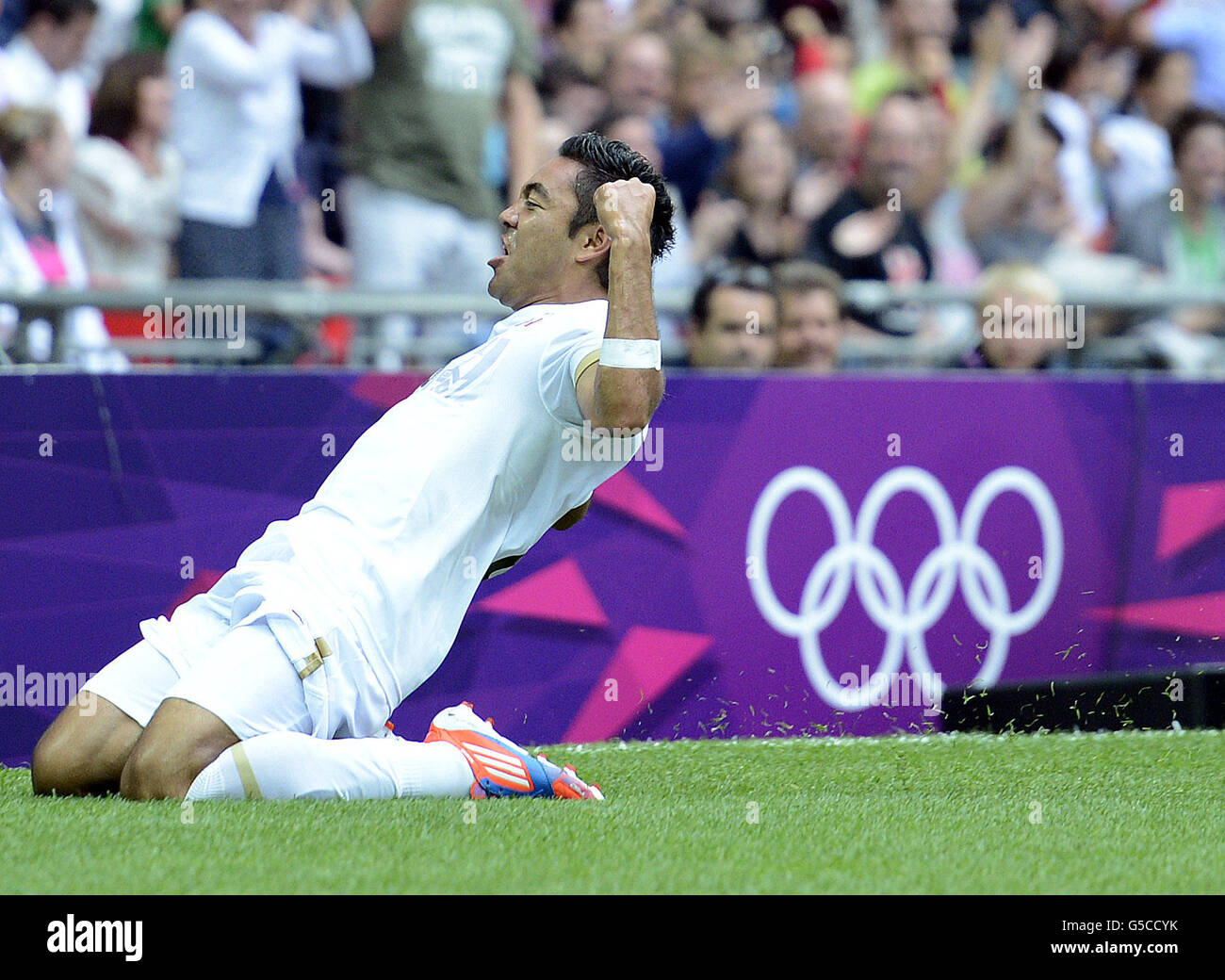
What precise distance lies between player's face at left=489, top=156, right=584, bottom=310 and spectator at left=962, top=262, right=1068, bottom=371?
12.5 ft

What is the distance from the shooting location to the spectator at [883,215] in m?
9.13

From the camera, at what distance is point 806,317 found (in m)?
7.89

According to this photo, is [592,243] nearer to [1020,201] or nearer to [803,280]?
[803,280]

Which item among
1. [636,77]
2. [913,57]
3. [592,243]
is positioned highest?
[913,57]

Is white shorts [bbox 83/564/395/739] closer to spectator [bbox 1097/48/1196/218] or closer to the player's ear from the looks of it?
the player's ear

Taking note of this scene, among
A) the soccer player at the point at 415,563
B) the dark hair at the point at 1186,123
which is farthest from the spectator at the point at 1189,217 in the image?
the soccer player at the point at 415,563

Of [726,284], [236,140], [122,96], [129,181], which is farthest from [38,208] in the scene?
[726,284]

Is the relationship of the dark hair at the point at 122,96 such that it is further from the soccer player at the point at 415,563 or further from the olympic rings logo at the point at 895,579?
the soccer player at the point at 415,563

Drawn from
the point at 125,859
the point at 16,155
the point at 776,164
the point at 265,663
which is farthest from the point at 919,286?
the point at 125,859

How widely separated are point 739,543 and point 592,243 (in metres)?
2.28

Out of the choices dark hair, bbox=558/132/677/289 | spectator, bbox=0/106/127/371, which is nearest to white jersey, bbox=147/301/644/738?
dark hair, bbox=558/132/677/289

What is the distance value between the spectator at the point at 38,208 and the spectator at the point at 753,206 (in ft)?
9.71
